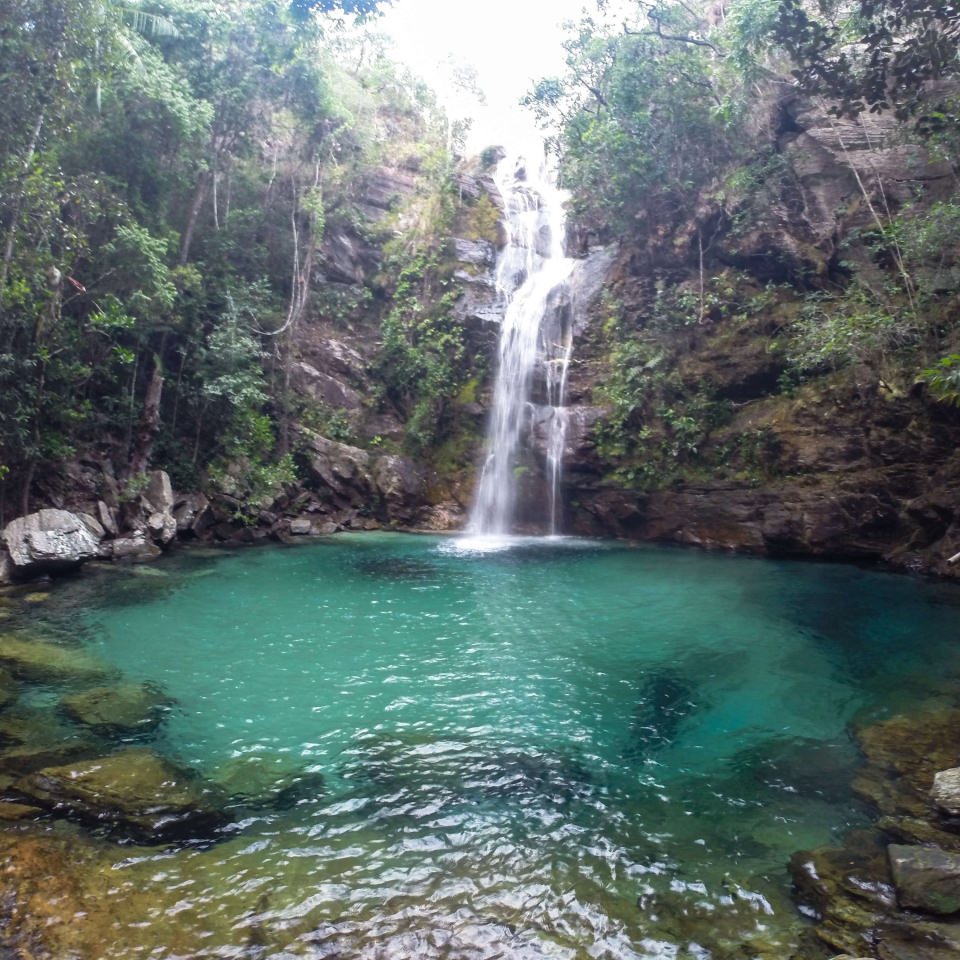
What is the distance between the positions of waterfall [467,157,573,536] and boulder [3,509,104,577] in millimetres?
10158

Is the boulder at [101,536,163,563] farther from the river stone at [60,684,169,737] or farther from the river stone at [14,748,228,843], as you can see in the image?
the river stone at [14,748,228,843]

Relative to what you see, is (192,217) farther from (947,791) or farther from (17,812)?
(947,791)

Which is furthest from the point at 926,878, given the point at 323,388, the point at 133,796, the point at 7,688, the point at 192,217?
the point at 323,388

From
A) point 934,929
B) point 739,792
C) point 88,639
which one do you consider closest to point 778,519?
point 739,792

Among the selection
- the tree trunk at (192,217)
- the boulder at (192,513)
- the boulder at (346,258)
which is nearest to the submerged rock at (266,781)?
the boulder at (192,513)

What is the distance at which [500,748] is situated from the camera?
18.2 ft

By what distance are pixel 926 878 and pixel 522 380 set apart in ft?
56.2

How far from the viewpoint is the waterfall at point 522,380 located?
740 inches

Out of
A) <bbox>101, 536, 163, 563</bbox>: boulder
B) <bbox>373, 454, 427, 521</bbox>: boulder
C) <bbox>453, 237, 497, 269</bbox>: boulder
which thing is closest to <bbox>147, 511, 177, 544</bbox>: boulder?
<bbox>101, 536, 163, 563</bbox>: boulder

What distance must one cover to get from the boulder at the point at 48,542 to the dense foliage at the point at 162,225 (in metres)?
0.93

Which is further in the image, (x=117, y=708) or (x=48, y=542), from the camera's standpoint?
(x=48, y=542)

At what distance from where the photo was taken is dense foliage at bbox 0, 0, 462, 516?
11.1 meters

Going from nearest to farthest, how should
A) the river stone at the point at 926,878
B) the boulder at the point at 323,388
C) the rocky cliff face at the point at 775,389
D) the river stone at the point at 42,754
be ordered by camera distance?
the river stone at the point at 926,878 < the river stone at the point at 42,754 < the rocky cliff face at the point at 775,389 < the boulder at the point at 323,388

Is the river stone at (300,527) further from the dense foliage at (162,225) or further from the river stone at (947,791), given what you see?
the river stone at (947,791)
